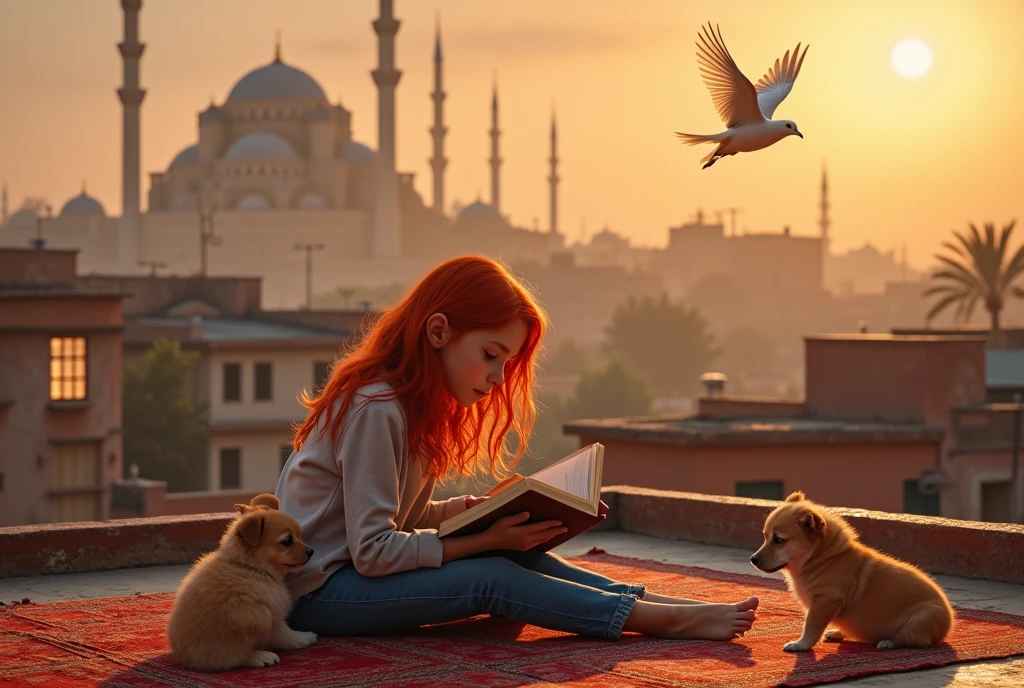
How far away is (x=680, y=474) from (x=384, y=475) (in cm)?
1215

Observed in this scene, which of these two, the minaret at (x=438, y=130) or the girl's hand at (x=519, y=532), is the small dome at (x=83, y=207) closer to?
the minaret at (x=438, y=130)

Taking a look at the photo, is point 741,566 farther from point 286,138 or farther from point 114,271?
point 114,271

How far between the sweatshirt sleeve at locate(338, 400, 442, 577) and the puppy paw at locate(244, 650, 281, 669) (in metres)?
0.37

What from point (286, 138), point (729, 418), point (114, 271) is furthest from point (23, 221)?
point (729, 418)

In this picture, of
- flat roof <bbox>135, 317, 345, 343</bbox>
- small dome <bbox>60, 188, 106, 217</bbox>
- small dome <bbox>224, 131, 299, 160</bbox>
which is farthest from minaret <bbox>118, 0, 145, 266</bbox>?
flat roof <bbox>135, 317, 345, 343</bbox>

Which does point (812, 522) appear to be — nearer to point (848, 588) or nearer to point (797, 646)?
point (848, 588)

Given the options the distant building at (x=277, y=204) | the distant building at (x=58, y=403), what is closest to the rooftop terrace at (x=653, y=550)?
the distant building at (x=58, y=403)

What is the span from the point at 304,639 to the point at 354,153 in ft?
284

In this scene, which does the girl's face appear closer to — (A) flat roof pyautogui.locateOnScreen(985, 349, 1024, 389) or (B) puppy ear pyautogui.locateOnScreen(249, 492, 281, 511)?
(B) puppy ear pyautogui.locateOnScreen(249, 492, 281, 511)

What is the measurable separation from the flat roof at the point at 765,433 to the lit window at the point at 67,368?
10.9 meters

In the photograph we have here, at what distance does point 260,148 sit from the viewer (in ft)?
A: 283

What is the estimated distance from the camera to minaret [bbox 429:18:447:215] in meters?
92.0

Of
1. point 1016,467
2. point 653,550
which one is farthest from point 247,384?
point 653,550

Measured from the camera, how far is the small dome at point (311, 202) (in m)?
90.4
